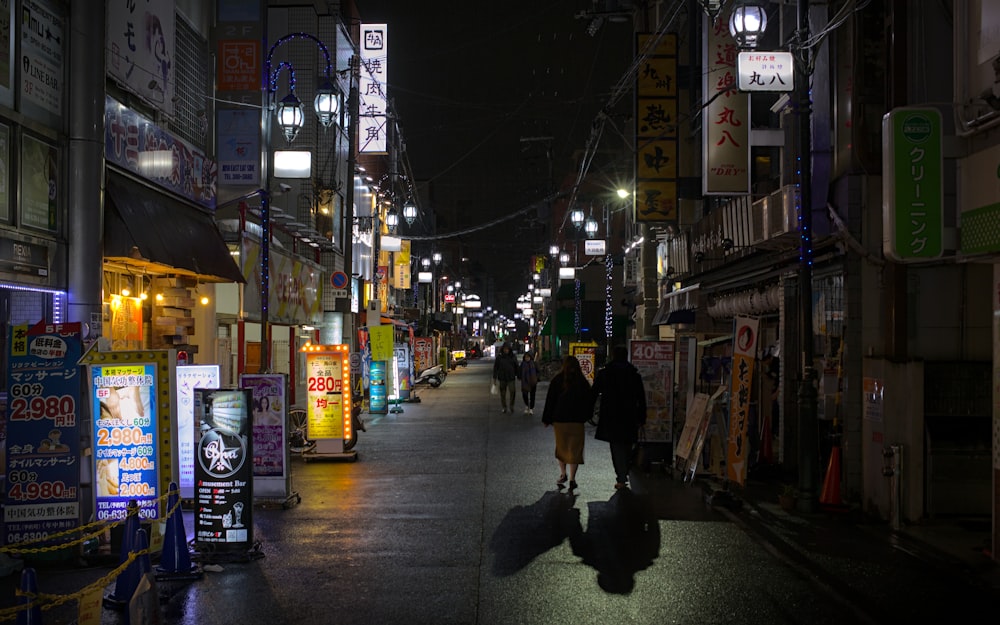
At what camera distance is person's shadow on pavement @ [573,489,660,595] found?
→ 8195mm

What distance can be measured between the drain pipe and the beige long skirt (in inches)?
168

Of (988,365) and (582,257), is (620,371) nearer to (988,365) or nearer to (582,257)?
(988,365)

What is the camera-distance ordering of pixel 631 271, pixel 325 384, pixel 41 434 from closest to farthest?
pixel 41 434 → pixel 325 384 → pixel 631 271

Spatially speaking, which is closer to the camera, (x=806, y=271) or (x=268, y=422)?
(x=806, y=271)

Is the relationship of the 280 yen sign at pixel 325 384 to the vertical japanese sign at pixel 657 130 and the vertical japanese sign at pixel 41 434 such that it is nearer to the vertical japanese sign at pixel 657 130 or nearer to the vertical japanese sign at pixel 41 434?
the vertical japanese sign at pixel 41 434

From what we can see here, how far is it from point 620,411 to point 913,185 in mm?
5575

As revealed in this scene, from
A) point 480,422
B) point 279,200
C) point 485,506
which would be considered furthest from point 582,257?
point 485,506

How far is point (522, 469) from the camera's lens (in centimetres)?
1529

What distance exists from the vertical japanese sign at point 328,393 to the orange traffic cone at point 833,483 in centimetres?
890

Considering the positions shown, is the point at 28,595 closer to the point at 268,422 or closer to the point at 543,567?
the point at 543,567

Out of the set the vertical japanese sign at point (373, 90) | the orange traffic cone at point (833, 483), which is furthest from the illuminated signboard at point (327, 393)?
the vertical japanese sign at point (373, 90)

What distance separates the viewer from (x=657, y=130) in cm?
2295

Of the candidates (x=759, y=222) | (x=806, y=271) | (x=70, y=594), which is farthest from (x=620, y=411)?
(x=70, y=594)

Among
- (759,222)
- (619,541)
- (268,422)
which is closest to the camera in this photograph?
(619,541)
